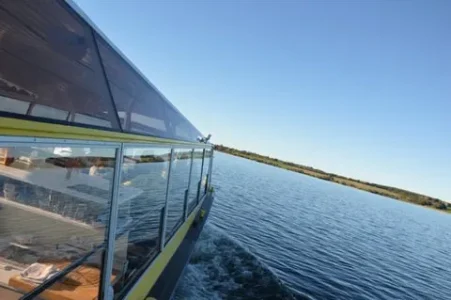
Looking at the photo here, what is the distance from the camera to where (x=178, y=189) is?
23.9ft

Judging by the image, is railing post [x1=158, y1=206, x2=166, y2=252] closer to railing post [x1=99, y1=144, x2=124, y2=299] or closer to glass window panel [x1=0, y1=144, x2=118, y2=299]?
glass window panel [x1=0, y1=144, x2=118, y2=299]

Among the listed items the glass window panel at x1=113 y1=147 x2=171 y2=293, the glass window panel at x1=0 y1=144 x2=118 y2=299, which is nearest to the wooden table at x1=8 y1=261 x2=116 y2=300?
the glass window panel at x1=0 y1=144 x2=118 y2=299

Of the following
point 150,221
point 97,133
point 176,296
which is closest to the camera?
point 97,133

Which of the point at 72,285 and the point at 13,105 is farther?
the point at 72,285

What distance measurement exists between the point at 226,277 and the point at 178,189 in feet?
12.1

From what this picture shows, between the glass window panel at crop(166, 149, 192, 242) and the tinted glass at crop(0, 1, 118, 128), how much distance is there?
3.65 m

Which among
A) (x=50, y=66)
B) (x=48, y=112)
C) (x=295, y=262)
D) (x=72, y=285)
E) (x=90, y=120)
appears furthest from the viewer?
(x=295, y=262)

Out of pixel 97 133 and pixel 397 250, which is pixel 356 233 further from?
pixel 97 133

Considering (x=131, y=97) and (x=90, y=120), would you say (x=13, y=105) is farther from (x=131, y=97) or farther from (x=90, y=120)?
(x=131, y=97)

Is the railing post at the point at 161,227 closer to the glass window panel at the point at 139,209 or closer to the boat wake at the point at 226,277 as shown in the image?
the glass window panel at the point at 139,209

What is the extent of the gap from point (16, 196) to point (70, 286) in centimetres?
95

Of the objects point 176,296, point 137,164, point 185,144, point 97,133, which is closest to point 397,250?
point 176,296

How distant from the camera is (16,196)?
268 centimetres

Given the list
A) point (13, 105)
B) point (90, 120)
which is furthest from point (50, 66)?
point (13, 105)
